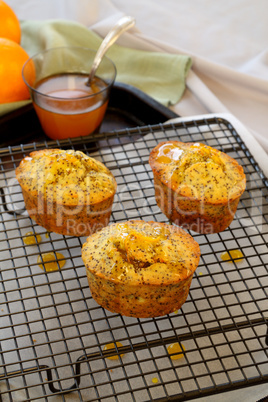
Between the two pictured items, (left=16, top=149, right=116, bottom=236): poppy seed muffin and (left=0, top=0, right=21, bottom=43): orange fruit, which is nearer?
(left=16, top=149, right=116, bottom=236): poppy seed muffin

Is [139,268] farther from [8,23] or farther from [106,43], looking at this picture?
[8,23]

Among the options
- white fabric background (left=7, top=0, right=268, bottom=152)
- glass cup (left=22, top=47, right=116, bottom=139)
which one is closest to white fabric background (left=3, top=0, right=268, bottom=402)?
white fabric background (left=7, top=0, right=268, bottom=152)

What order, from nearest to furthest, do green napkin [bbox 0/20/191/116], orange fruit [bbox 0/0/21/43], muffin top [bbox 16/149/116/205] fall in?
muffin top [bbox 16/149/116/205], orange fruit [bbox 0/0/21/43], green napkin [bbox 0/20/191/116]

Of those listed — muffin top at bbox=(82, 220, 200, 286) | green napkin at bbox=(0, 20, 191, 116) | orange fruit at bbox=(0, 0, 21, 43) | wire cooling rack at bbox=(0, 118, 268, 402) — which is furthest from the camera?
green napkin at bbox=(0, 20, 191, 116)

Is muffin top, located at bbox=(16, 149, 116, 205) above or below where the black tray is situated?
above

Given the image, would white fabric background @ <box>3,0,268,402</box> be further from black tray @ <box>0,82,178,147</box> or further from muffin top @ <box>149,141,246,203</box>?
muffin top @ <box>149,141,246,203</box>

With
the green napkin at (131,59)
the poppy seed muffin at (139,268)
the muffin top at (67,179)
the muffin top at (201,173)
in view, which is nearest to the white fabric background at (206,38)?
the green napkin at (131,59)
